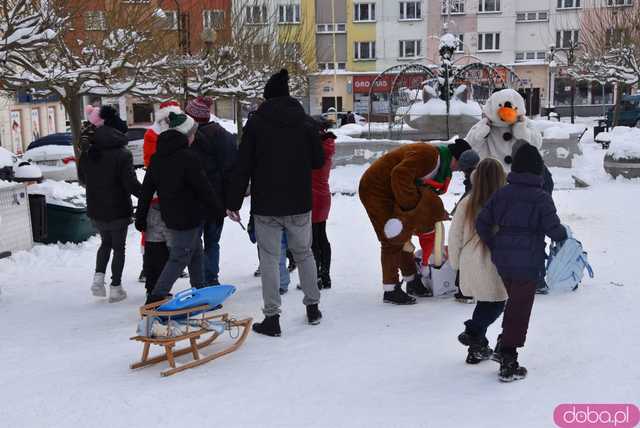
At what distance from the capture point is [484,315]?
468cm

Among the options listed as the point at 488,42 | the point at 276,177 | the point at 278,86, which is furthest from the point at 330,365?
the point at 488,42

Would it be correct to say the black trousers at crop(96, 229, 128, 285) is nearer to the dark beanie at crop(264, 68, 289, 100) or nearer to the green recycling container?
the dark beanie at crop(264, 68, 289, 100)

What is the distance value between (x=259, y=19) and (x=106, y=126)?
64.6ft

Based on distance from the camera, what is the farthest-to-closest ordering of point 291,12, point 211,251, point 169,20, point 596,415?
point 291,12 → point 169,20 → point 211,251 → point 596,415

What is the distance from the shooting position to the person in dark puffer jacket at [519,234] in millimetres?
4309

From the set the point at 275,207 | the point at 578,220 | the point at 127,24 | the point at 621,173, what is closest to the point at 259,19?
the point at 127,24

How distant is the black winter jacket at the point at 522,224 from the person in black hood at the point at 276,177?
5.22 feet

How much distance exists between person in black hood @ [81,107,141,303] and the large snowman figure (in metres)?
3.11

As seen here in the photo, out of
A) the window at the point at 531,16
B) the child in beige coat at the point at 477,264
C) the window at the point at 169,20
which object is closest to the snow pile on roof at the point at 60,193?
the child in beige coat at the point at 477,264

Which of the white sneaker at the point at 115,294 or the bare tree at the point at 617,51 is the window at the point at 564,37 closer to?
the bare tree at the point at 617,51

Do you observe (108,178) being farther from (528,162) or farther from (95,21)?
(95,21)

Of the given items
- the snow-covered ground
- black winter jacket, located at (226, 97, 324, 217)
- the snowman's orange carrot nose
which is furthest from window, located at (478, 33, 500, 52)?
black winter jacket, located at (226, 97, 324, 217)

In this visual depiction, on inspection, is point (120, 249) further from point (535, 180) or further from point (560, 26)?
point (560, 26)

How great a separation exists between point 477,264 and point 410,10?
48555 millimetres
